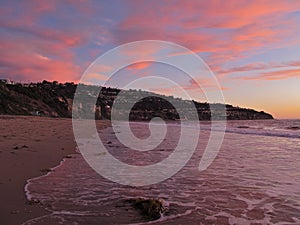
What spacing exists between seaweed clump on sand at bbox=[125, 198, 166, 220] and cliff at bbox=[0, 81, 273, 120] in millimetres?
60947

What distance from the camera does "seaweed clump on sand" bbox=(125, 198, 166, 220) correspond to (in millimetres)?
5555

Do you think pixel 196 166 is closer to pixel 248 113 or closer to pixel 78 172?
pixel 78 172

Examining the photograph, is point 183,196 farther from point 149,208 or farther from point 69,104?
point 69,104

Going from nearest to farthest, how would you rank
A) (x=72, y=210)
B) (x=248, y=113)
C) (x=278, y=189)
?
1. (x=72, y=210)
2. (x=278, y=189)
3. (x=248, y=113)

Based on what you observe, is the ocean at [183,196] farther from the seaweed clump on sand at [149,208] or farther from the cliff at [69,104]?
the cliff at [69,104]

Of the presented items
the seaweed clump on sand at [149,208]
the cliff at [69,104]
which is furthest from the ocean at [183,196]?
the cliff at [69,104]

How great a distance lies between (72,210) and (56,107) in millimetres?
88193

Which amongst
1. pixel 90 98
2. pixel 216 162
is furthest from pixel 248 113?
pixel 216 162

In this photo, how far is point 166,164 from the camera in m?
11.9

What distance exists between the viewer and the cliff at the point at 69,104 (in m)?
73.2

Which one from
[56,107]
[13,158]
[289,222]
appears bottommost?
[289,222]

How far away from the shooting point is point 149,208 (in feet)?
18.8

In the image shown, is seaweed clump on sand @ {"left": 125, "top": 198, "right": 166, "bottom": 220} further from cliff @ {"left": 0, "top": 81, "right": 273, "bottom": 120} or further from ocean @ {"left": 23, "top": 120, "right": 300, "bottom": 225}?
cliff @ {"left": 0, "top": 81, "right": 273, "bottom": 120}

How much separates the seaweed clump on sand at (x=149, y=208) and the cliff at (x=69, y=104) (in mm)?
60947
